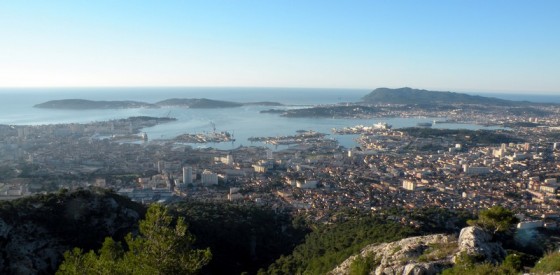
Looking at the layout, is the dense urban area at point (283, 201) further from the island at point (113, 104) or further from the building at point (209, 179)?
the island at point (113, 104)

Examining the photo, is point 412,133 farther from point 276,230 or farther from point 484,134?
point 276,230

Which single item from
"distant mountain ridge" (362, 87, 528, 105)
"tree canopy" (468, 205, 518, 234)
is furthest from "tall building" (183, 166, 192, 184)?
"distant mountain ridge" (362, 87, 528, 105)

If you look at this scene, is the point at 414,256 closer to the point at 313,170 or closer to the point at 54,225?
the point at 54,225

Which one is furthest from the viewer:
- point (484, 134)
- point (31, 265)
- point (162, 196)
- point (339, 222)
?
point (484, 134)

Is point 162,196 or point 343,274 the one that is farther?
point 162,196

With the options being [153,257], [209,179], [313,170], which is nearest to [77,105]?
[209,179]

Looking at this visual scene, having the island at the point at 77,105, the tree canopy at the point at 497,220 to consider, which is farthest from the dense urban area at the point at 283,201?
the island at the point at 77,105

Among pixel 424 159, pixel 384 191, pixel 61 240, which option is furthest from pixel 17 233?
pixel 424 159
